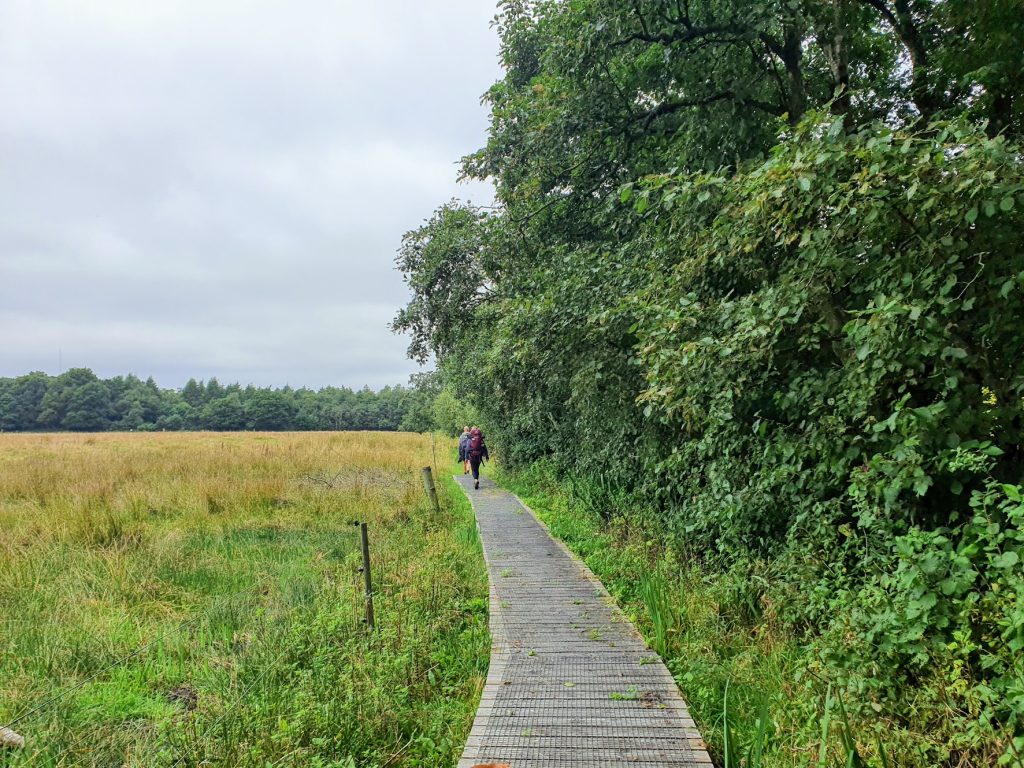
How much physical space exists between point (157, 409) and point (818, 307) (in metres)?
99.0

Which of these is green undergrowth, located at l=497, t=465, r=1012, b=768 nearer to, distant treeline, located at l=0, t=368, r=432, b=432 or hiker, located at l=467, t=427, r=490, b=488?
hiker, located at l=467, t=427, r=490, b=488

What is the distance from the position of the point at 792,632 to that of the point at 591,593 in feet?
7.07

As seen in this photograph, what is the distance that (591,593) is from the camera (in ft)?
18.3

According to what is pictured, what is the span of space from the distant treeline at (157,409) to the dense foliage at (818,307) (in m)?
51.2

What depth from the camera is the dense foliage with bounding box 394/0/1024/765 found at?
266cm

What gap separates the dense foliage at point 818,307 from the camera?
8.71 ft

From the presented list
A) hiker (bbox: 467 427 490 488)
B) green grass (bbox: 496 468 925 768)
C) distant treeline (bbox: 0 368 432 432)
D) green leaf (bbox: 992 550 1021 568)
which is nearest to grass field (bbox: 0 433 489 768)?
green grass (bbox: 496 468 925 768)

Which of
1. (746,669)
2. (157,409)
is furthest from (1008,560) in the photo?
(157,409)

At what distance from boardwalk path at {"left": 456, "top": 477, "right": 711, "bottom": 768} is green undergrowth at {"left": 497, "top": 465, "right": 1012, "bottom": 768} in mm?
222

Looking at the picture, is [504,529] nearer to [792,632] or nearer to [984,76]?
[792,632]

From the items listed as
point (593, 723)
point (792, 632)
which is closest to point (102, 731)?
point (593, 723)

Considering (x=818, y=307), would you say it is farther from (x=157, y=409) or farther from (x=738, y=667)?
(x=157, y=409)

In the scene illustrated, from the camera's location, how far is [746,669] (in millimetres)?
3607

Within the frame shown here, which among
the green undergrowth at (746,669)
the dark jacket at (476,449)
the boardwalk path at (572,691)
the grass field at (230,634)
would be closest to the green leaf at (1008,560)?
the green undergrowth at (746,669)
